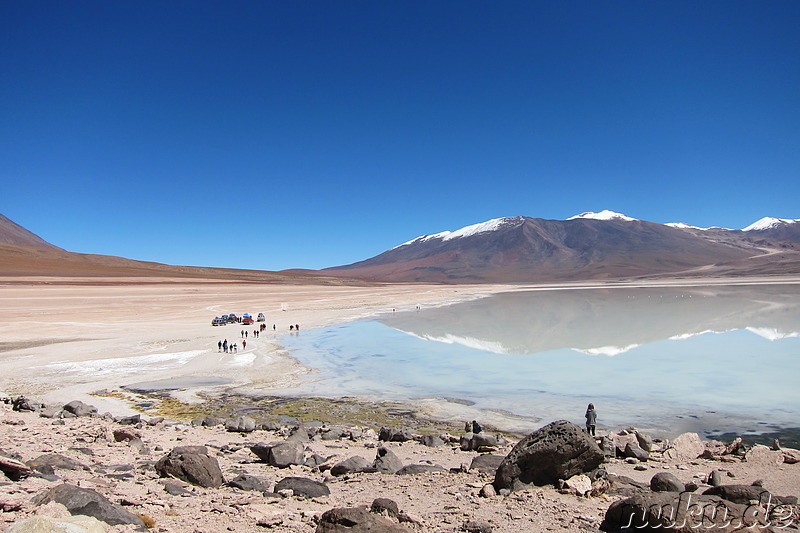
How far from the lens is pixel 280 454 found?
27.2 ft

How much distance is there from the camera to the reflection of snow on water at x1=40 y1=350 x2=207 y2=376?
19.2m

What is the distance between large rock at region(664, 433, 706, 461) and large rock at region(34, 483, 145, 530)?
8.16 m

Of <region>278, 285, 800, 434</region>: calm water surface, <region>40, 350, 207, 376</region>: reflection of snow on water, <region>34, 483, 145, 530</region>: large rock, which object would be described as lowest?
<region>40, 350, 207, 376</region>: reflection of snow on water

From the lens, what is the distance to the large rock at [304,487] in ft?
22.0

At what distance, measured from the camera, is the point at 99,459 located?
7961 mm

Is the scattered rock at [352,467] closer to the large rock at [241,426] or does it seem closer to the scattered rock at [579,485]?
the scattered rock at [579,485]

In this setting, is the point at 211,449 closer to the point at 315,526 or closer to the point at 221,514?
the point at 221,514

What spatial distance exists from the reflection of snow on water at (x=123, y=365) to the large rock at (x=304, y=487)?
48.6 feet

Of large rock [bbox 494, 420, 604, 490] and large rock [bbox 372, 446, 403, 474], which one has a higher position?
large rock [bbox 494, 420, 604, 490]

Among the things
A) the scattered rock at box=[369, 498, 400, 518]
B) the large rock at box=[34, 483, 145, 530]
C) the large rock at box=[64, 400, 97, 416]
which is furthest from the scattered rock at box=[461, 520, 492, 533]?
the large rock at box=[64, 400, 97, 416]

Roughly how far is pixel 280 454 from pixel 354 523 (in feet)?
11.8

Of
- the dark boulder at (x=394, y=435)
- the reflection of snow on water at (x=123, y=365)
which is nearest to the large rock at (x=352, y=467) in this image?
the dark boulder at (x=394, y=435)

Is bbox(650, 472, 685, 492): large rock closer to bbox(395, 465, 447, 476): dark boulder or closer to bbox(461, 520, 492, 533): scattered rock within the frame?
bbox(461, 520, 492, 533): scattered rock

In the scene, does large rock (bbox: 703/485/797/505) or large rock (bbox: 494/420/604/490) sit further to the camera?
large rock (bbox: 494/420/604/490)
